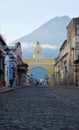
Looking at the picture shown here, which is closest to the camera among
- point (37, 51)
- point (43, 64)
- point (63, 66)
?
point (63, 66)

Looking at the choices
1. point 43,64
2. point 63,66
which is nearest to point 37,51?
point 43,64

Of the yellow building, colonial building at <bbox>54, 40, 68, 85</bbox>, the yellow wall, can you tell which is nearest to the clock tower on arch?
the yellow building

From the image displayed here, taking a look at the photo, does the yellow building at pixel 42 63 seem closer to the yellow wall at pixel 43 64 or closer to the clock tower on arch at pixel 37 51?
the yellow wall at pixel 43 64

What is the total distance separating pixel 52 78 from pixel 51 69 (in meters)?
4.96

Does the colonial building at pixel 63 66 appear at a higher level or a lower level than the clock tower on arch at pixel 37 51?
lower

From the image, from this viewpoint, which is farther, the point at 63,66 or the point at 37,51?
the point at 37,51

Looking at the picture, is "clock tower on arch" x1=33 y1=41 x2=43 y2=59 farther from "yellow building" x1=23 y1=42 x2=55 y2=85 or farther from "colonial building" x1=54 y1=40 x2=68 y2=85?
"colonial building" x1=54 y1=40 x2=68 y2=85

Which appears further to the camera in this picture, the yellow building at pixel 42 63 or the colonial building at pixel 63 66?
the yellow building at pixel 42 63

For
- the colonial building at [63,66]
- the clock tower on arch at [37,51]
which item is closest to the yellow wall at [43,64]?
the colonial building at [63,66]

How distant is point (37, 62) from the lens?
435 feet

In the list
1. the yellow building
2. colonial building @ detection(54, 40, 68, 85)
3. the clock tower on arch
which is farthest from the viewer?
the clock tower on arch

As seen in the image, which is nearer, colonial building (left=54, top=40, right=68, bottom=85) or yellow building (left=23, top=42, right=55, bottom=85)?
colonial building (left=54, top=40, right=68, bottom=85)

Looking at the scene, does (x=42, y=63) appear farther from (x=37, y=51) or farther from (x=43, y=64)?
(x=37, y=51)

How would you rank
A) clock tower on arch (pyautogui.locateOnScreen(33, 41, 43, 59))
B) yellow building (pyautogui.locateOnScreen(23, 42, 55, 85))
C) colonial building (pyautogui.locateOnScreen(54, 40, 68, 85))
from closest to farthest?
colonial building (pyautogui.locateOnScreen(54, 40, 68, 85)) < yellow building (pyautogui.locateOnScreen(23, 42, 55, 85)) < clock tower on arch (pyautogui.locateOnScreen(33, 41, 43, 59))
